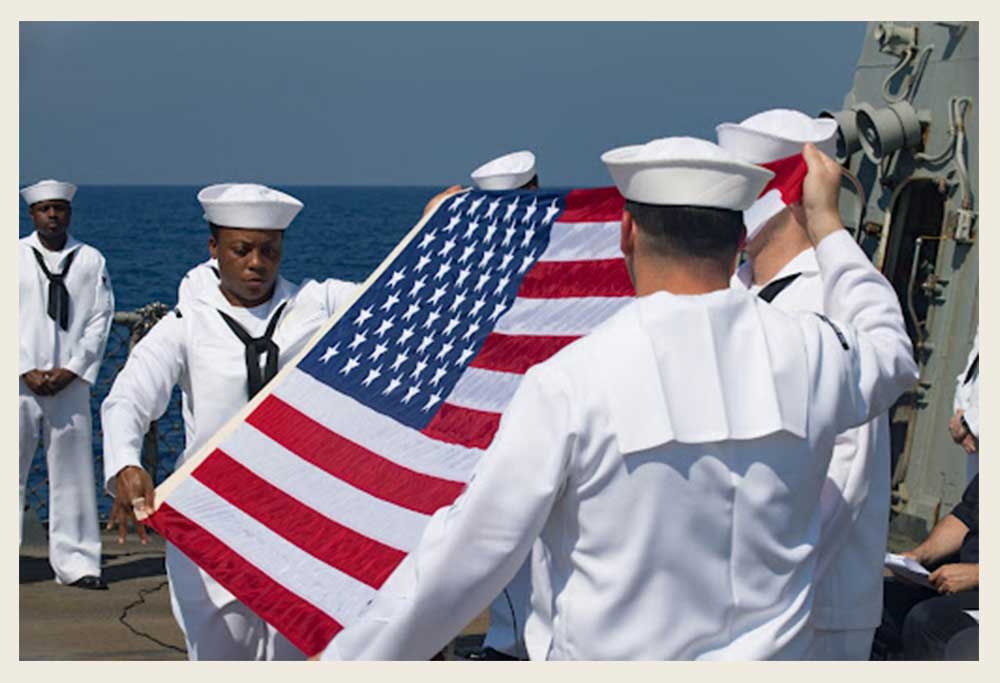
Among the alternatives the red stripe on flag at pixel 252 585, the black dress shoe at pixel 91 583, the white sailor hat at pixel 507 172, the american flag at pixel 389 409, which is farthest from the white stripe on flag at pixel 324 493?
the black dress shoe at pixel 91 583

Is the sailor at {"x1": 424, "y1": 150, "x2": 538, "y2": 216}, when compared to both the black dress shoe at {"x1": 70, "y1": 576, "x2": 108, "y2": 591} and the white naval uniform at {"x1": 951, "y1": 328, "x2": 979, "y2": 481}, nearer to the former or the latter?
the white naval uniform at {"x1": 951, "y1": 328, "x2": 979, "y2": 481}

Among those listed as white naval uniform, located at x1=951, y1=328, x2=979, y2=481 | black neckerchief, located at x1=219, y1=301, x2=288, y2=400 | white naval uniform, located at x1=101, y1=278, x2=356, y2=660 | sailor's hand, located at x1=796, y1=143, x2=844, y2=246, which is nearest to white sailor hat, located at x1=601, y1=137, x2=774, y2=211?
sailor's hand, located at x1=796, y1=143, x2=844, y2=246

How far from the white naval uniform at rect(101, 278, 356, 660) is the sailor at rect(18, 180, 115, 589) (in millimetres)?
3723

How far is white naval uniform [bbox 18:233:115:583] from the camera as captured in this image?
29.9 ft

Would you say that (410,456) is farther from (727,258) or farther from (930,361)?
(930,361)

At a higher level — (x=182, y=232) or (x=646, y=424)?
(x=646, y=424)

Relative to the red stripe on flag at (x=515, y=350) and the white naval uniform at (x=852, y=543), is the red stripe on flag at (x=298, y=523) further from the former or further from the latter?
the white naval uniform at (x=852, y=543)

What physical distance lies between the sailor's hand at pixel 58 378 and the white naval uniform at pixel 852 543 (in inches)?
238

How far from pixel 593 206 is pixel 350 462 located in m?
1.25

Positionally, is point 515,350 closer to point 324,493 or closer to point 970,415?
point 324,493

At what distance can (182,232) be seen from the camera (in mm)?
76500

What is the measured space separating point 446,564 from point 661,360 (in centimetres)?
56

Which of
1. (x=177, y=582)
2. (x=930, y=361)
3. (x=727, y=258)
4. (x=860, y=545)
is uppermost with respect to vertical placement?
(x=727, y=258)
